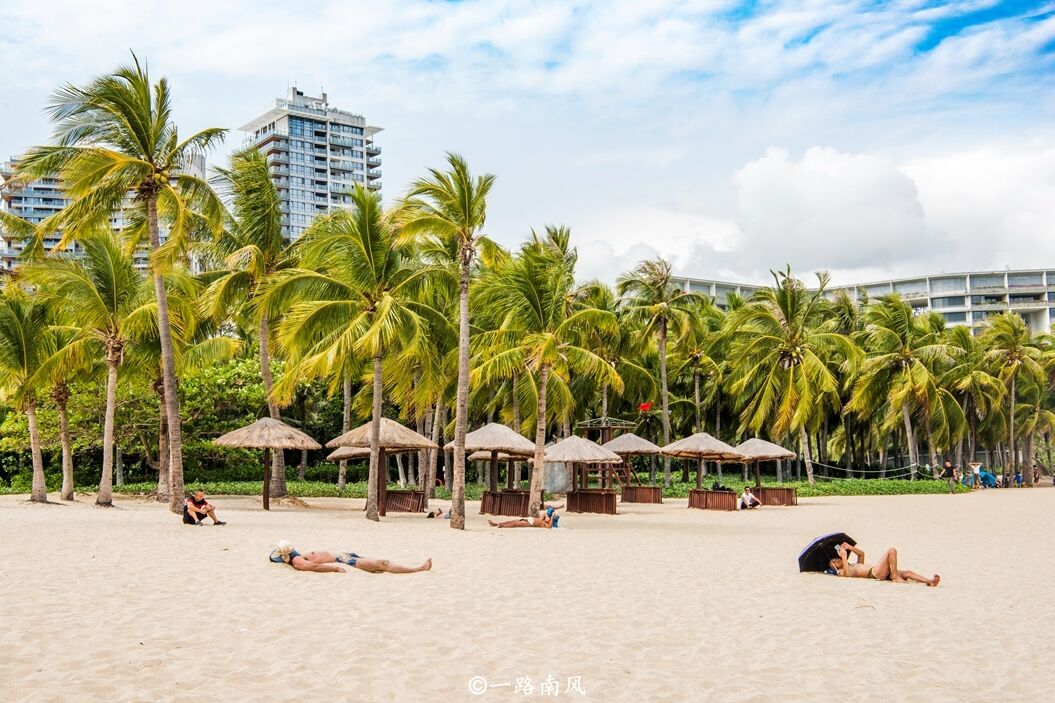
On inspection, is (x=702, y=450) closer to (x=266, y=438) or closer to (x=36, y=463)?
(x=266, y=438)

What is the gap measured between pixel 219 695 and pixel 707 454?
23171mm

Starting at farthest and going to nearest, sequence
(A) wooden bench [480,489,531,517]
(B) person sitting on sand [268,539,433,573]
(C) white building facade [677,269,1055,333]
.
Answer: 1. (C) white building facade [677,269,1055,333]
2. (A) wooden bench [480,489,531,517]
3. (B) person sitting on sand [268,539,433,573]

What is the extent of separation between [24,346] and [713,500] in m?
18.7

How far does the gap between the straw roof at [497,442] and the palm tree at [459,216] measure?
3.26 m

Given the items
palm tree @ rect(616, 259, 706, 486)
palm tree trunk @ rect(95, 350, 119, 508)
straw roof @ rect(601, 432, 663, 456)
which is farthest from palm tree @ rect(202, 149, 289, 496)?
palm tree @ rect(616, 259, 706, 486)

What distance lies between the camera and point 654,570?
39.1ft

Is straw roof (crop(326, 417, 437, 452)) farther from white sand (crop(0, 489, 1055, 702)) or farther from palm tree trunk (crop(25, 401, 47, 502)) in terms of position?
palm tree trunk (crop(25, 401, 47, 502))

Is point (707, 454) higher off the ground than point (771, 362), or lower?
lower

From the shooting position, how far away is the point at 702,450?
27.2 metres

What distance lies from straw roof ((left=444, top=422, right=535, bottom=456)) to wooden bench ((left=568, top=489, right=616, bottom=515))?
2.34 m

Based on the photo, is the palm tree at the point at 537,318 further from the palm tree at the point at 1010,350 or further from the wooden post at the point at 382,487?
the palm tree at the point at 1010,350

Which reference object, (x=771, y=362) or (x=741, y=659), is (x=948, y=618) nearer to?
(x=741, y=659)

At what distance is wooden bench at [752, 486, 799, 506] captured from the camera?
93.4ft

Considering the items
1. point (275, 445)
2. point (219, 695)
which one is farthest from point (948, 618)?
point (275, 445)
